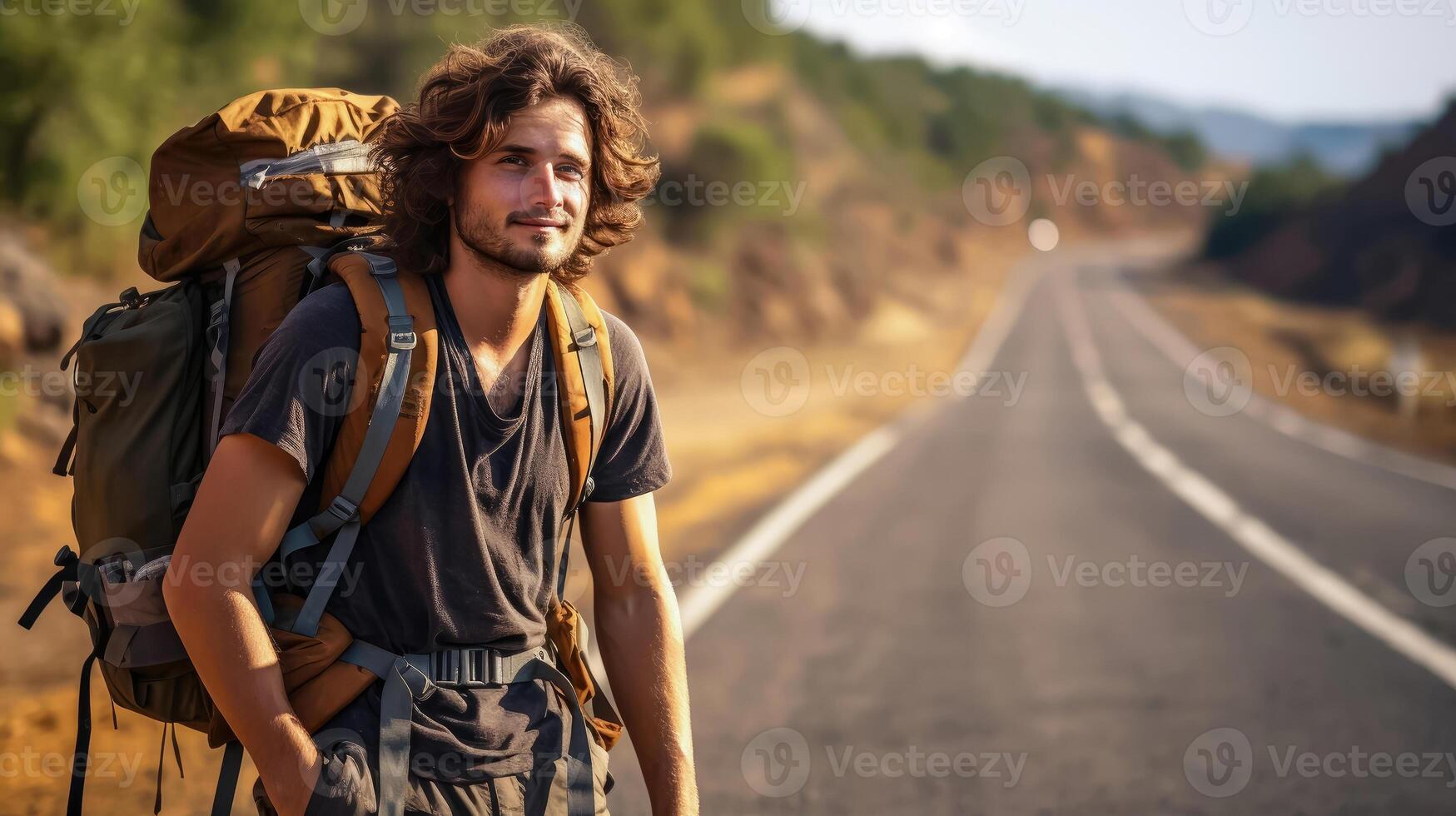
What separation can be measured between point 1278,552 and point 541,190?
366 inches

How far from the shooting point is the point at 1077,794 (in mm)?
5125

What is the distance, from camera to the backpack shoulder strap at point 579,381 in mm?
2527

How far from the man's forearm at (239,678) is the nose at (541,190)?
2.99 feet

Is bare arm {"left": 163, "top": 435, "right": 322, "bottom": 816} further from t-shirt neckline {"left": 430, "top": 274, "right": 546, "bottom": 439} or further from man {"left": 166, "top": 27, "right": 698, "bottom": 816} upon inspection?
t-shirt neckline {"left": 430, "top": 274, "right": 546, "bottom": 439}

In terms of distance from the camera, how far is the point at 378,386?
228 centimetres

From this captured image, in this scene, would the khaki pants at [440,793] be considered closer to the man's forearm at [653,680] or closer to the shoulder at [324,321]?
the man's forearm at [653,680]

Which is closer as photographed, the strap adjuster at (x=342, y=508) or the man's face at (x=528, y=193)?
the strap adjuster at (x=342, y=508)

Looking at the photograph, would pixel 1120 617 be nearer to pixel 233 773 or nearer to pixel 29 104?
pixel 233 773

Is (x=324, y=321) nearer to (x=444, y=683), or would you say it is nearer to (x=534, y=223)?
(x=534, y=223)

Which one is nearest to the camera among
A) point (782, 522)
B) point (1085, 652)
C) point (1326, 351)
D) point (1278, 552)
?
point (1085, 652)

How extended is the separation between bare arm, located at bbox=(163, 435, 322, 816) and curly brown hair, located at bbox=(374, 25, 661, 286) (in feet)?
1.75

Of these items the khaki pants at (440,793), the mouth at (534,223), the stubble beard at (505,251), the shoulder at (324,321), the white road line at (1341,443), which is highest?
the mouth at (534,223)

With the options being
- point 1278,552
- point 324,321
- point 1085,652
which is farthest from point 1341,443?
point 324,321

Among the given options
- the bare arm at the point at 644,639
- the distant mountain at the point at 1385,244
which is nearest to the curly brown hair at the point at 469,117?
the bare arm at the point at 644,639
